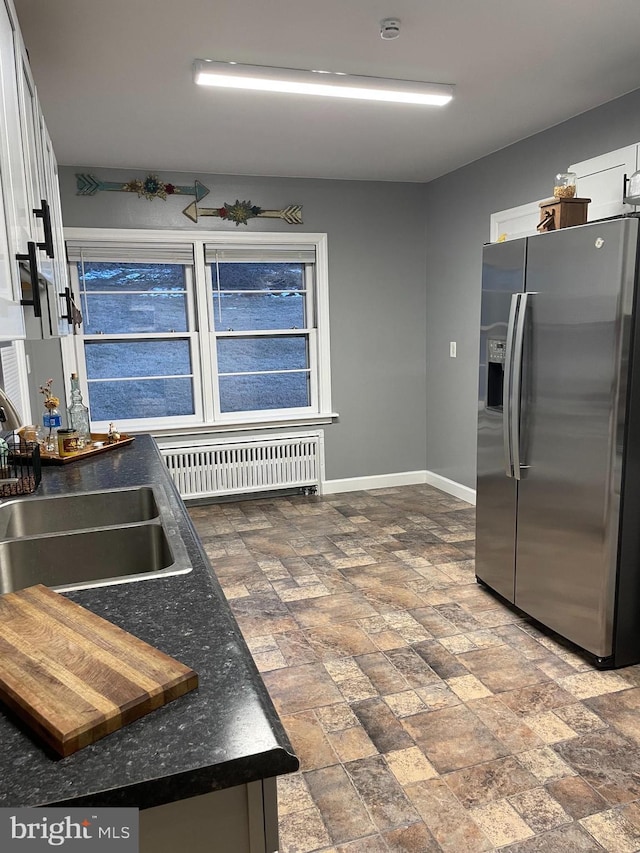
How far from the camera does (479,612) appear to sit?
3.05 meters

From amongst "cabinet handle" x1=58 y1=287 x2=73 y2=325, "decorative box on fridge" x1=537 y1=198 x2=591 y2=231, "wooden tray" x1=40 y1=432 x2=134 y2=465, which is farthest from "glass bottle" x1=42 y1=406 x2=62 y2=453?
"decorative box on fridge" x1=537 y1=198 x2=591 y2=231

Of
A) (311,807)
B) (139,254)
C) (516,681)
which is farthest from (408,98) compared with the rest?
A: (311,807)

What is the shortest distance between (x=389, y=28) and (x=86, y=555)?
7.19 ft

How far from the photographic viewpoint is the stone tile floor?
174 cm

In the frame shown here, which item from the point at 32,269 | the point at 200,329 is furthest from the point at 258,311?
the point at 32,269

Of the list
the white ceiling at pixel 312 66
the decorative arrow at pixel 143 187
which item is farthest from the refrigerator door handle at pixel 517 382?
the decorative arrow at pixel 143 187

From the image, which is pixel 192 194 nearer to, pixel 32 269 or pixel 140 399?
pixel 140 399

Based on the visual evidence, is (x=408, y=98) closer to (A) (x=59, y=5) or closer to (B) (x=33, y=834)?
(A) (x=59, y=5)

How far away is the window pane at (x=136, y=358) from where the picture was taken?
15.4 feet

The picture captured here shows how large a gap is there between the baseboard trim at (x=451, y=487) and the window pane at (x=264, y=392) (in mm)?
1313

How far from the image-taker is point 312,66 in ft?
8.85

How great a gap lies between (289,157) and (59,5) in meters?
2.22

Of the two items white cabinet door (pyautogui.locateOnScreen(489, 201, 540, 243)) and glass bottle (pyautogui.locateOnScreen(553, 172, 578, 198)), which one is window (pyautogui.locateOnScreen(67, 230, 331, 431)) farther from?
glass bottle (pyautogui.locateOnScreen(553, 172, 578, 198))

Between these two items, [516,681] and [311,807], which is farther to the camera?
[516,681]
